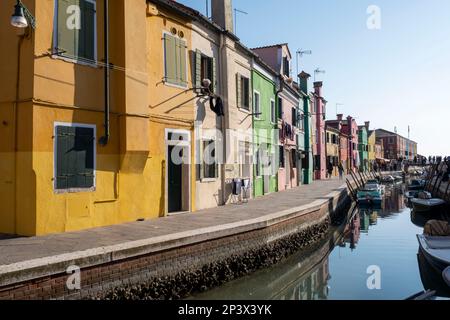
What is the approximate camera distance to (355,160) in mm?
61406

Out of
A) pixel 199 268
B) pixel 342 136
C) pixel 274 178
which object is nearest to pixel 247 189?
pixel 274 178

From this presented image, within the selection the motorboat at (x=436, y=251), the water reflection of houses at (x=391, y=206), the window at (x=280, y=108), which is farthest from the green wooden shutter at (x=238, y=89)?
the water reflection of houses at (x=391, y=206)

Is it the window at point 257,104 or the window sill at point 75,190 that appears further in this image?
the window at point 257,104

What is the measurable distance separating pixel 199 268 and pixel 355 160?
56.4 meters

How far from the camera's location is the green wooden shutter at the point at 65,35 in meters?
9.38

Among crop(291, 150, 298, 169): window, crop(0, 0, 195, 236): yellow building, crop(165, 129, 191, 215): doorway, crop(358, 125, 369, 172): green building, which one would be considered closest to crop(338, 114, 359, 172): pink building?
crop(358, 125, 369, 172): green building

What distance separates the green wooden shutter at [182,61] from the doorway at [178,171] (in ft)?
5.44

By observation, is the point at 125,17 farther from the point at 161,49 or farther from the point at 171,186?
the point at 171,186

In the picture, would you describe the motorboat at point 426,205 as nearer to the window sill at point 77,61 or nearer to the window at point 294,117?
the window at point 294,117

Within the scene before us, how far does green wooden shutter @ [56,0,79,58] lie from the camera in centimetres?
938

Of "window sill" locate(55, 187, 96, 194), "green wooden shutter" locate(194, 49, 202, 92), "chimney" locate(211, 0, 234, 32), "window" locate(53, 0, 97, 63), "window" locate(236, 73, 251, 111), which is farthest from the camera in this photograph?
"window" locate(236, 73, 251, 111)

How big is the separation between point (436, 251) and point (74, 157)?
31.7ft

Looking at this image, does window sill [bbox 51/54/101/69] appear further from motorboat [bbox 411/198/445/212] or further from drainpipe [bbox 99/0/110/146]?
motorboat [bbox 411/198/445/212]

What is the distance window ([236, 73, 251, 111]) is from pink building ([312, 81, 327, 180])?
63.8 ft
